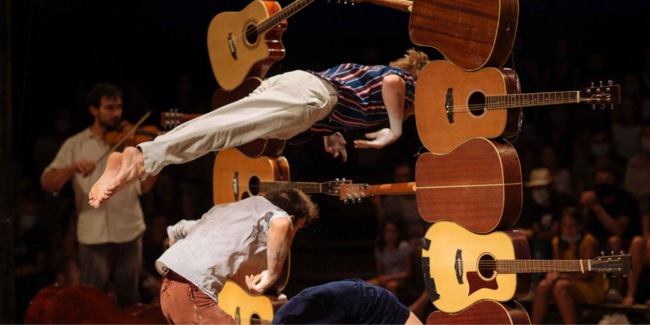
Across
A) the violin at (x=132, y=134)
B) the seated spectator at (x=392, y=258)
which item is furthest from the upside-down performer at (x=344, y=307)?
the violin at (x=132, y=134)

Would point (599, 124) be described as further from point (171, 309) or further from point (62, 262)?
point (62, 262)

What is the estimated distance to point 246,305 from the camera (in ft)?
13.4

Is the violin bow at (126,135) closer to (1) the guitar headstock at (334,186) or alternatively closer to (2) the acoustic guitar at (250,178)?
(2) the acoustic guitar at (250,178)

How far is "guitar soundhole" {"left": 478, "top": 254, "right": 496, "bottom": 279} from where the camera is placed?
3.19 metres

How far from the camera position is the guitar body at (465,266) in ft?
10.4

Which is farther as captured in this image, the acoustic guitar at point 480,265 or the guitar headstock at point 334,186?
the guitar headstock at point 334,186

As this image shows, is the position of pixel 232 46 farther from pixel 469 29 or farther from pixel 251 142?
pixel 469 29

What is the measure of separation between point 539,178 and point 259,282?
5.64 ft

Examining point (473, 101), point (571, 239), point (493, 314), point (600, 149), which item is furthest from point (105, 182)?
point (600, 149)

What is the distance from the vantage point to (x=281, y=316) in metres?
3.12

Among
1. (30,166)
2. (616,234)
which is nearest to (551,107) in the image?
(616,234)

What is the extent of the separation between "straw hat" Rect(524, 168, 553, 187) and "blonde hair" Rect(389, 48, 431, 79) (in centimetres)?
90

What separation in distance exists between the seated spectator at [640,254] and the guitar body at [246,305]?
198 cm

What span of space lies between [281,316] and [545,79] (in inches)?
76.2
